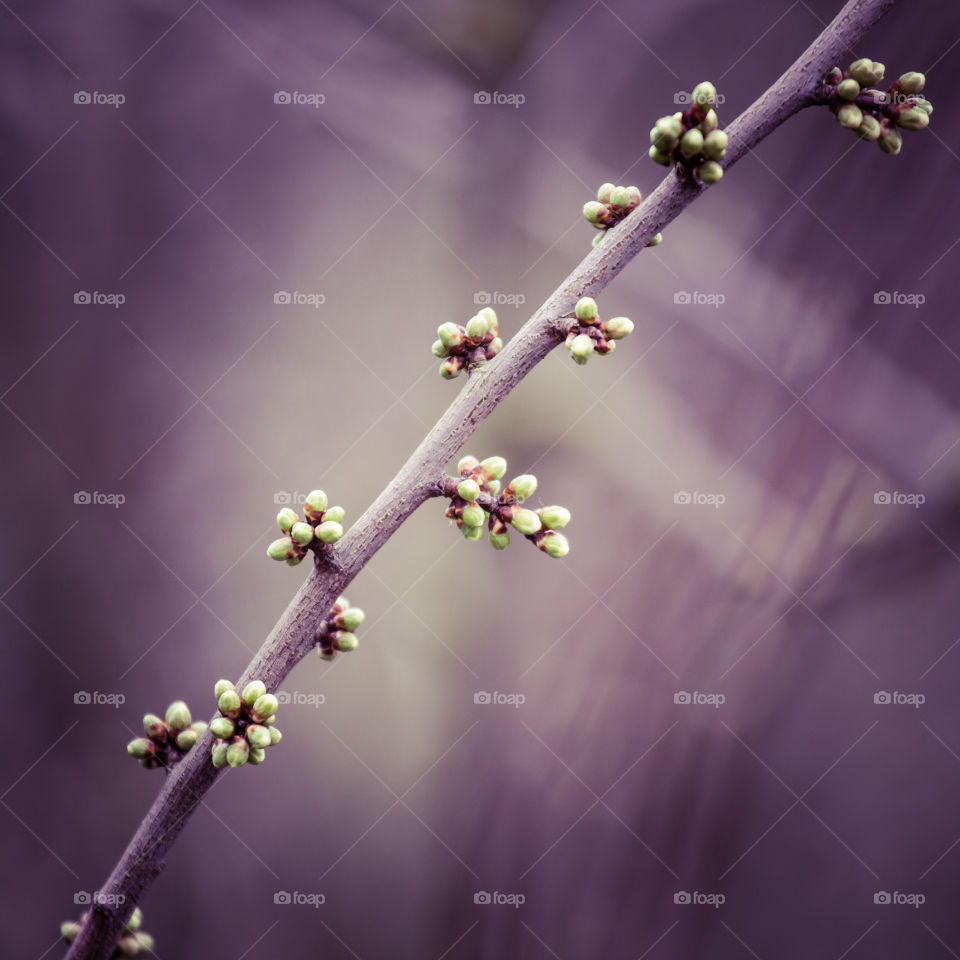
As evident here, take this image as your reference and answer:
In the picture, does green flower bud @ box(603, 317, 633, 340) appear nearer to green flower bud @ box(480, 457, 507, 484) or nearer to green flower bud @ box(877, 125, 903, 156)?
green flower bud @ box(480, 457, 507, 484)

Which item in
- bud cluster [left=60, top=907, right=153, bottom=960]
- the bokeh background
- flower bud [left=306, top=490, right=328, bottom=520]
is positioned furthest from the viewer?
the bokeh background

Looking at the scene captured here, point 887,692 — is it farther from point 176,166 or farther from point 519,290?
point 176,166

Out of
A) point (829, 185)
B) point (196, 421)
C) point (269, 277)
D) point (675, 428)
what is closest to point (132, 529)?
point (196, 421)

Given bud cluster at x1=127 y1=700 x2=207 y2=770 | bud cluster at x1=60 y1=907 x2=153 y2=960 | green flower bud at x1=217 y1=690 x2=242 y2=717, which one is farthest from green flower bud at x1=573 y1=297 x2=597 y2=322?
bud cluster at x1=60 y1=907 x2=153 y2=960

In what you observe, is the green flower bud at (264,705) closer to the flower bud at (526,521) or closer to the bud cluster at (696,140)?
the flower bud at (526,521)

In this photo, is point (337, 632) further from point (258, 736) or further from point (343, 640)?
point (258, 736)

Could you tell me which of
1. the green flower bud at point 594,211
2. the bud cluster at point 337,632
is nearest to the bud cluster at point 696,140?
the green flower bud at point 594,211

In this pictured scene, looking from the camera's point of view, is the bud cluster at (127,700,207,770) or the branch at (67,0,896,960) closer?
the branch at (67,0,896,960)
